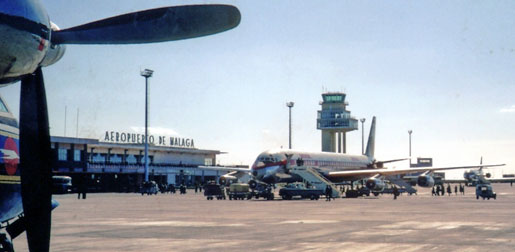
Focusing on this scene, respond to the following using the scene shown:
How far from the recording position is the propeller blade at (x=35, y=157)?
9.45 m

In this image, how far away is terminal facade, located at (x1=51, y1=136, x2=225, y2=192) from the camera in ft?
324

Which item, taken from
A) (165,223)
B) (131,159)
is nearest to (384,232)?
(165,223)

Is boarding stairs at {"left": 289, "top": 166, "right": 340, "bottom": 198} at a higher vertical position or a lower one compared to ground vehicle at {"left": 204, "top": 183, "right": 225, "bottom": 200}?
higher

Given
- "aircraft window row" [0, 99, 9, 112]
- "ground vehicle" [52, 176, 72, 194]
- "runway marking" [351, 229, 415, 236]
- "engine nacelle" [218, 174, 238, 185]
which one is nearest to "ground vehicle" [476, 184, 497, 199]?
"engine nacelle" [218, 174, 238, 185]

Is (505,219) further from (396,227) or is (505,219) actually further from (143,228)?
(143,228)

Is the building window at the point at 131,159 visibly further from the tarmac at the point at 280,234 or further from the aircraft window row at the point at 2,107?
the aircraft window row at the point at 2,107

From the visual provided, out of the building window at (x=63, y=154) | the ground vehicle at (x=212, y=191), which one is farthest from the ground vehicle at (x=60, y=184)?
the building window at (x=63, y=154)

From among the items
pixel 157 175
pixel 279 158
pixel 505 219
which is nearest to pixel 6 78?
pixel 505 219

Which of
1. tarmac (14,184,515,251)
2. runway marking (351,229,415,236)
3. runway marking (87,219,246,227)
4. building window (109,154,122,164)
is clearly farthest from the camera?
building window (109,154,122,164)

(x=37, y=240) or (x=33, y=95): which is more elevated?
(x=33, y=95)

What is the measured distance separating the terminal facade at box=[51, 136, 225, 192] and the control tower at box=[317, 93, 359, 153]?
2497cm

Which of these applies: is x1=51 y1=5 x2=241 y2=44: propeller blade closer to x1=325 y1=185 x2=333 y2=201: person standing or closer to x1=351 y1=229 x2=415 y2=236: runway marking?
x1=351 y1=229 x2=415 y2=236: runway marking

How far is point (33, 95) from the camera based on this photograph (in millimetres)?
9469

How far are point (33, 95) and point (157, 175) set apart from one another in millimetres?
116319
